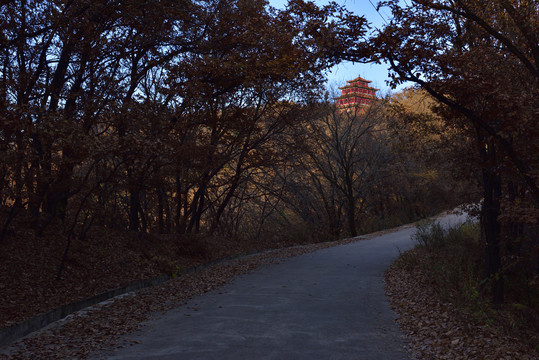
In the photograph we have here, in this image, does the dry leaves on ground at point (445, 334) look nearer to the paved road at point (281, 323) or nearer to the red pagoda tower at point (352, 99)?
the paved road at point (281, 323)

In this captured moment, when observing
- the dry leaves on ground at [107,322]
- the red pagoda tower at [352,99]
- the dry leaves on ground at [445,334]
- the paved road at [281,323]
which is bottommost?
the dry leaves on ground at [445,334]

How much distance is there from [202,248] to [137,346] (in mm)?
9930

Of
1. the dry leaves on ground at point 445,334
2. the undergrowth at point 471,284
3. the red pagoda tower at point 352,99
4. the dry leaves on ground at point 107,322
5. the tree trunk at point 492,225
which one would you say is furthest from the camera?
the red pagoda tower at point 352,99

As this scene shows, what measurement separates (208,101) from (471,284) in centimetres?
923

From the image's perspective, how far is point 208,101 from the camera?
50.4 ft

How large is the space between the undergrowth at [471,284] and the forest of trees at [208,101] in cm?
116

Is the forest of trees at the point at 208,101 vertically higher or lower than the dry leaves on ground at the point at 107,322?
higher

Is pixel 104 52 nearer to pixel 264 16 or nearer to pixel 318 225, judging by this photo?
pixel 264 16

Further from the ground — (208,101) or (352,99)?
(352,99)

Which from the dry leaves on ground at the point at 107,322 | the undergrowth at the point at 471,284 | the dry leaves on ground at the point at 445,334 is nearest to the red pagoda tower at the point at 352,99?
the undergrowth at the point at 471,284

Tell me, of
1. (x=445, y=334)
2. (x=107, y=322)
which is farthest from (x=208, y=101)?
(x=445, y=334)

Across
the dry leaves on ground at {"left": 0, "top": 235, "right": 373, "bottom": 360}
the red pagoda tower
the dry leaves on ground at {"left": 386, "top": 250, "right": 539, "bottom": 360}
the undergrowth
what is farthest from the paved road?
the red pagoda tower

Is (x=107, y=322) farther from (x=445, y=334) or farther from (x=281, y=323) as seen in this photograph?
(x=445, y=334)

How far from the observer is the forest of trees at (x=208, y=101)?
30.6 feet
